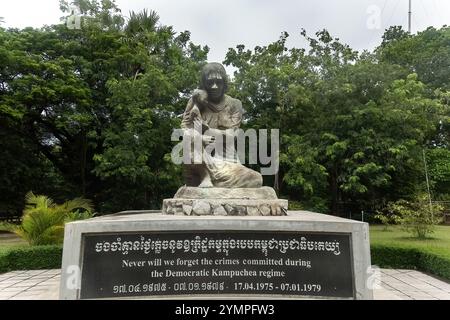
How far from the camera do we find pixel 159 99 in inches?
643

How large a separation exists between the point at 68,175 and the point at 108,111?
3.68m

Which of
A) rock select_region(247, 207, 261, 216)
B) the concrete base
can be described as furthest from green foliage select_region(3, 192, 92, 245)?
rock select_region(247, 207, 261, 216)

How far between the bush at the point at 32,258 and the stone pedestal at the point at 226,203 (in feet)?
11.8

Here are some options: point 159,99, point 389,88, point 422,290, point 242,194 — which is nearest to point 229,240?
point 242,194

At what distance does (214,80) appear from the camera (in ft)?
27.6

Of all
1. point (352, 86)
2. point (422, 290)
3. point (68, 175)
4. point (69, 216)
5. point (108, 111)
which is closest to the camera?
point (422, 290)

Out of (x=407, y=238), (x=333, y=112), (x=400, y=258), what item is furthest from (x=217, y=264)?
(x=333, y=112)

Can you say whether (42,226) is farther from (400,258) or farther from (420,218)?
(420,218)

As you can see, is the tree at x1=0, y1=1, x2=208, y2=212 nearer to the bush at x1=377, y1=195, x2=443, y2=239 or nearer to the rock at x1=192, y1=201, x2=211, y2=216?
the bush at x1=377, y1=195, x2=443, y2=239

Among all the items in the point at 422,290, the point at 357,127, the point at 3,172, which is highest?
the point at 357,127

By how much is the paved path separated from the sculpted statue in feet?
8.92

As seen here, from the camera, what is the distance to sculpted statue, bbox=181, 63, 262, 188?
7.61 m

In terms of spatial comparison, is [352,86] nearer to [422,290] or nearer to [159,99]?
[159,99]

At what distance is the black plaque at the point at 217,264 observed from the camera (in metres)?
5.48
